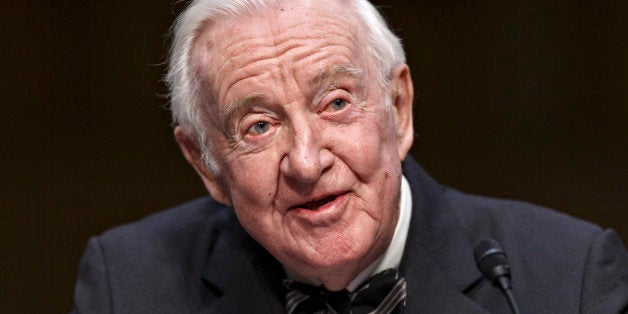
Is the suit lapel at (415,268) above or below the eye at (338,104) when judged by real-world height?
below

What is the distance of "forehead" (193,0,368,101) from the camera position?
2.52m

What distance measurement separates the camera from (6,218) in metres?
4.90

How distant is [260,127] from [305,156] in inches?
7.5

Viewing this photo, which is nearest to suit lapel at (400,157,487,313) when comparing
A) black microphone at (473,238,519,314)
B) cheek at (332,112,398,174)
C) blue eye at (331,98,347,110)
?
black microphone at (473,238,519,314)

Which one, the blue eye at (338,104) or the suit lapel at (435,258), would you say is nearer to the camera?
the blue eye at (338,104)

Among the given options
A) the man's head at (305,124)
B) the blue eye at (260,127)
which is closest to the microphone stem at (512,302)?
the man's head at (305,124)

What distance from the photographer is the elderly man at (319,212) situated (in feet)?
8.27

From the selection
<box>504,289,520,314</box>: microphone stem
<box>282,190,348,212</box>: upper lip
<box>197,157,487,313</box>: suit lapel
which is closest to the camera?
<box>504,289,520,314</box>: microphone stem

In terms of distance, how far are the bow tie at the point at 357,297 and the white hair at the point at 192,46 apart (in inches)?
17.2

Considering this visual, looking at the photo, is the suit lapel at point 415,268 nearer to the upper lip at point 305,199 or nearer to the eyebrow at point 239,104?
the upper lip at point 305,199

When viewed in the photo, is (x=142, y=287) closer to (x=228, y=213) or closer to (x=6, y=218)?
(x=228, y=213)

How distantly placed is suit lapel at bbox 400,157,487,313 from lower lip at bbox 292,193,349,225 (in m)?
0.41

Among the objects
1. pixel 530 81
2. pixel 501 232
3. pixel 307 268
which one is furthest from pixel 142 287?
pixel 530 81

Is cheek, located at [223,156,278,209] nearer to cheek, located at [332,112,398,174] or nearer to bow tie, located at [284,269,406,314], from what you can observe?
cheek, located at [332,112,398,174]
